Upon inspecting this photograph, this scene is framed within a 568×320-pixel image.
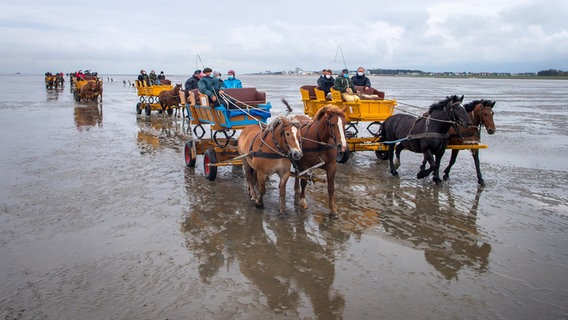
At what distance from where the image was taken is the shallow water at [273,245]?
16.8 feet

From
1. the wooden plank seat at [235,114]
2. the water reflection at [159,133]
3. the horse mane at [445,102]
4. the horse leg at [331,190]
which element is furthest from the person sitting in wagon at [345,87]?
the water reflection at [159,133]

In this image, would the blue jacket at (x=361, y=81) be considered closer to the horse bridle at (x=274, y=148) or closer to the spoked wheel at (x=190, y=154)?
the spoked wheel at (x=190, y=154)

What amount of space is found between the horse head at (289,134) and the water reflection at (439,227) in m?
2.02

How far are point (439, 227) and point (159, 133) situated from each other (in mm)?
13706

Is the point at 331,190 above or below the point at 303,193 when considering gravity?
above

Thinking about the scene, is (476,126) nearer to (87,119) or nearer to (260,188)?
(260,188)

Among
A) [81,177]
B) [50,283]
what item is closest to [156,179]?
[81,177]

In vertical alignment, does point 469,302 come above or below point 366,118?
A: below

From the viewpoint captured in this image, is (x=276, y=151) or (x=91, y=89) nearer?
(x=276, y=151)

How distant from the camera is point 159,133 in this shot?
18578mm

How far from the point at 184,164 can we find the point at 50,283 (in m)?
7.15

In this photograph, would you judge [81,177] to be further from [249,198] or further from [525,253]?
[525,253]

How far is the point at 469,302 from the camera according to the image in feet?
17.0

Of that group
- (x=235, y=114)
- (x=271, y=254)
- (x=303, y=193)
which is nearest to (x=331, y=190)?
(x=303, y=193)
